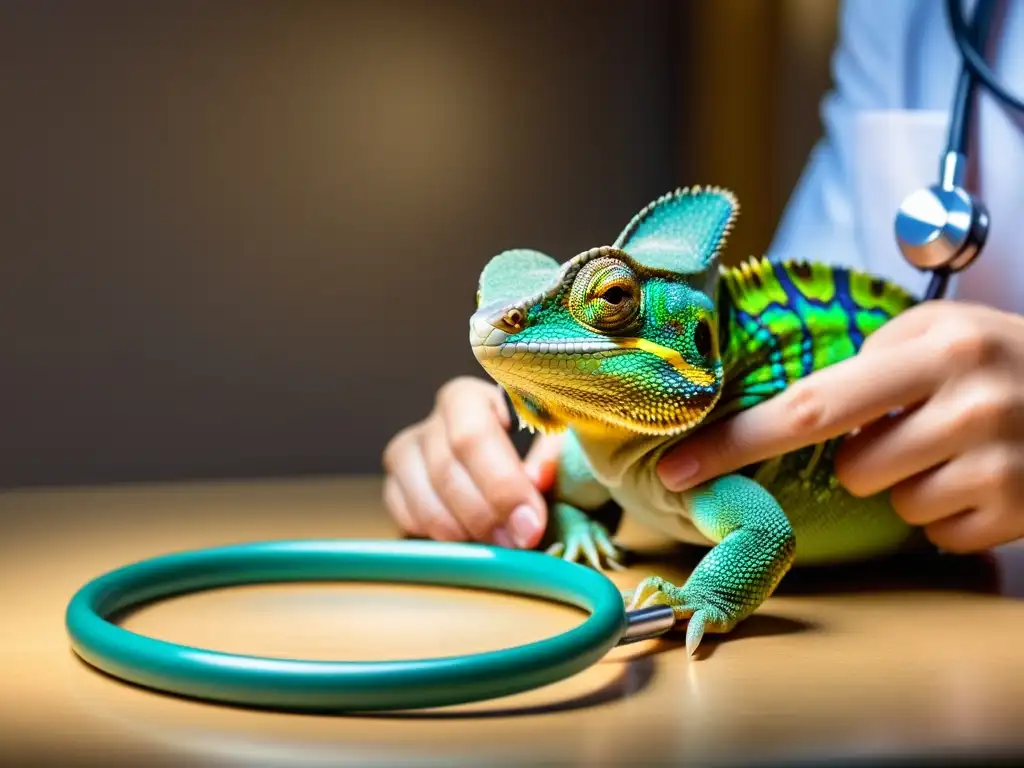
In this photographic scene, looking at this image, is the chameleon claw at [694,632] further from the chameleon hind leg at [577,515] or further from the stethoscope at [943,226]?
the stethoscope at [943,226]

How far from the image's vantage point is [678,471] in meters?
0.76

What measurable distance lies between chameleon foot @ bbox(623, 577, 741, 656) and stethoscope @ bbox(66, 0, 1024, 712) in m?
0.01

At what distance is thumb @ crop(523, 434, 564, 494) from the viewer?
942 millimetres

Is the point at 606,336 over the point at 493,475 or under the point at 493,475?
over

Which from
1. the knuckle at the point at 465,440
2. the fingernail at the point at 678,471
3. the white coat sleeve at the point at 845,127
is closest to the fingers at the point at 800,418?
the fingernail at the point at 678,471

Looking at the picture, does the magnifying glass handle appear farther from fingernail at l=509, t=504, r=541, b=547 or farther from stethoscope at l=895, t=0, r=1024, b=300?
stethoscope at l=895, t=0, r=1024, b=300

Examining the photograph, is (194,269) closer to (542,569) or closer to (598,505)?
(598,505)

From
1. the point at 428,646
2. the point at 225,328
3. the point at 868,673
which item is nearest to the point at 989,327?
the point at 868,673

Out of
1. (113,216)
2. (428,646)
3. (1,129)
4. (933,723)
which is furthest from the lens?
(113,216)

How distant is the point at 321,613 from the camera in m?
0.77

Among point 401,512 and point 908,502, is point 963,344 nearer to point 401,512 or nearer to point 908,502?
point 908,502

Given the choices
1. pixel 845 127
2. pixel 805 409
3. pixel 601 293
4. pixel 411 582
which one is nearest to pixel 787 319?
pixel 805 409

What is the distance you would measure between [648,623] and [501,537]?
0.91ft

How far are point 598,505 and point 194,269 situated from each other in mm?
968
